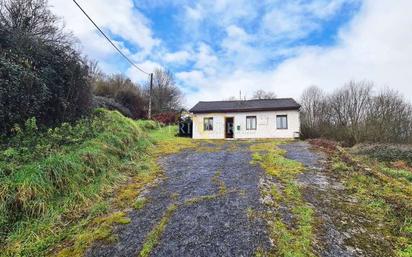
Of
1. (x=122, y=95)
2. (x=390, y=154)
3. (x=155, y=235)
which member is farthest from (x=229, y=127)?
(x=155, y=235)

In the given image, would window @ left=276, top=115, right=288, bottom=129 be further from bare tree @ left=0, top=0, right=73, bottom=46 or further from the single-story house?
bare tree @ left=0, top=0, right=73, bottom=46

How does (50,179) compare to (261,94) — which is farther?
(261,94)

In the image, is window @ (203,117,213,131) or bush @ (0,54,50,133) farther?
window @ (203,117,213,131)

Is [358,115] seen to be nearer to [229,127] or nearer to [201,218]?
[229,127]

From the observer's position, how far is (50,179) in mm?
4891

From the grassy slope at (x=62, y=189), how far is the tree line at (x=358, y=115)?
64.0 ft

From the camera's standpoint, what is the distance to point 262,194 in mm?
5469

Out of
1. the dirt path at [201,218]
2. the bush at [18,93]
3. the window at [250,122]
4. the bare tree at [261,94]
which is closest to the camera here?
the dirt path at [201,218]

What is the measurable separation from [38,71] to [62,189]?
4.03 meters

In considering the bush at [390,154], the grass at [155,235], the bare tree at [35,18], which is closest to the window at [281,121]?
the bush at [390,154]

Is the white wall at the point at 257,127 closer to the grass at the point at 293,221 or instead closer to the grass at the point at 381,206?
the grass at the point at 381,206

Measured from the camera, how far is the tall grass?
4039 millimetres

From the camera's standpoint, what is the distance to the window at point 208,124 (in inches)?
795

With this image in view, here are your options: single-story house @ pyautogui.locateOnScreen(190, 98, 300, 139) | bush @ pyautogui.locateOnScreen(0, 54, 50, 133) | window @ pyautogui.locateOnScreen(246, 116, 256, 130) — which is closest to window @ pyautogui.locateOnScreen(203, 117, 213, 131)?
single-story house @ pyautogui.locateOnScreen(190, 98, 300, 139)
